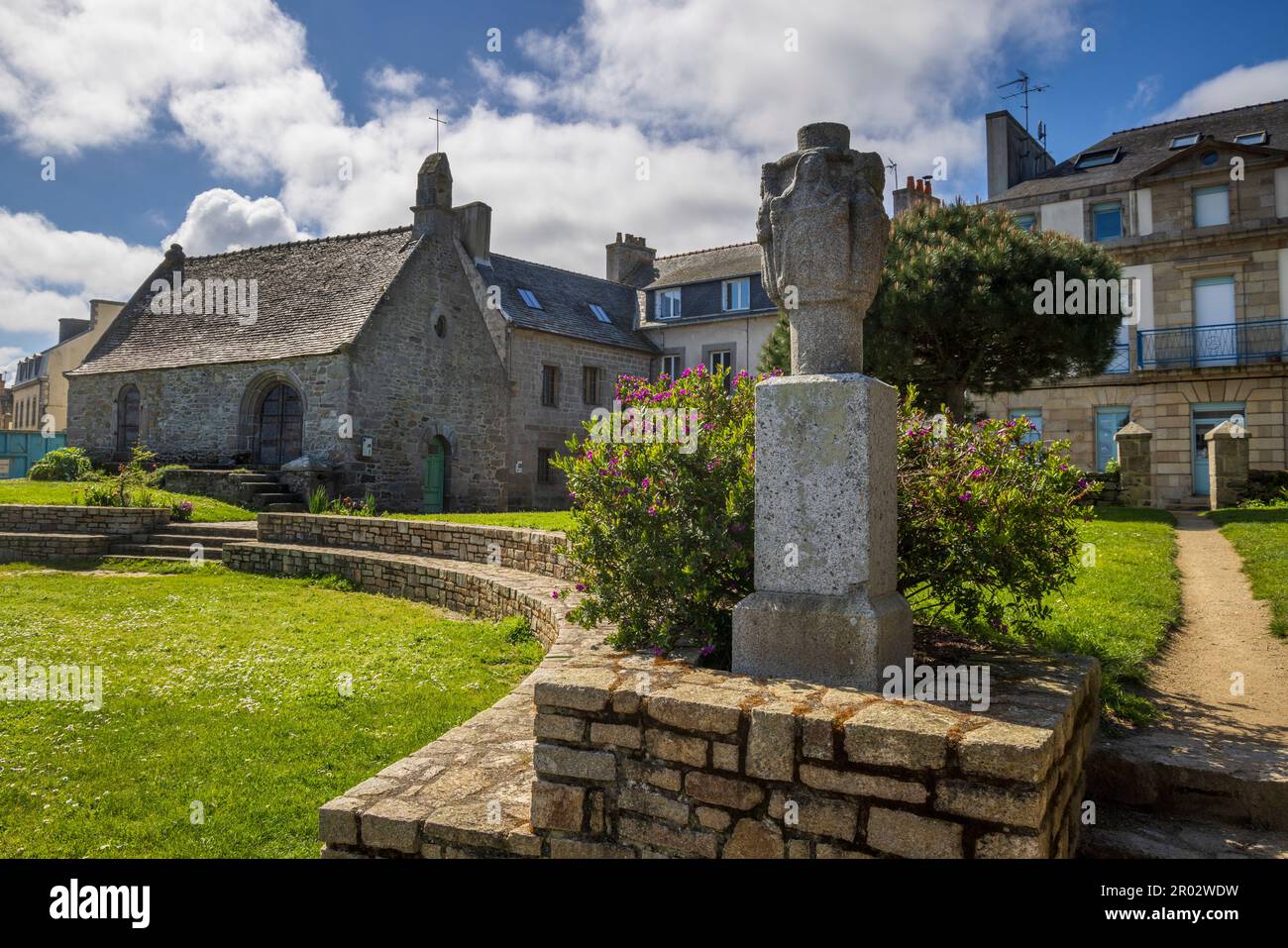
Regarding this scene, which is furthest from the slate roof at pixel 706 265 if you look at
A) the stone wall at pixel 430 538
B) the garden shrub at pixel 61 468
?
the garden shrub at pixel 61 468

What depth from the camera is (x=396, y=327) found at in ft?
69.3

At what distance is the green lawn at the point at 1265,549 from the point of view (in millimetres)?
7270

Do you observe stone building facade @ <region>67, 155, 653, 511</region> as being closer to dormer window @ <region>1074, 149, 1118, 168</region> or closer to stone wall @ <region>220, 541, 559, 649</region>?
stone wall @ <region>220, 541, 559, 649</region>

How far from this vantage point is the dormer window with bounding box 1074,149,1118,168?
2426 centimetres

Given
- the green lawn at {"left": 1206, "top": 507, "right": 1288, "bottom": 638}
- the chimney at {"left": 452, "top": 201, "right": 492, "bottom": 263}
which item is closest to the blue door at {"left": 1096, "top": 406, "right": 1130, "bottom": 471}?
the green lawn at {"left": 1206, "top": 507, "right": 1288, "bottom": 638}

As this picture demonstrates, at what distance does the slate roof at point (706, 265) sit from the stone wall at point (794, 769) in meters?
24.9

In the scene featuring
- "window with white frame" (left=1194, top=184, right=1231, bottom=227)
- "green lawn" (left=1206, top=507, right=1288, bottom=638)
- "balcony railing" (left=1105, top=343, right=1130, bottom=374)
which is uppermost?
"window with white frame" (left=1194, top=184, right=1231, bottom=227)

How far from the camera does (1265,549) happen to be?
9.91 m

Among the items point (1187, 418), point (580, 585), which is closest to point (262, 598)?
point (580, 585)

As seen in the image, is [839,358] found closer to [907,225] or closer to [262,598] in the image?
[262,598]

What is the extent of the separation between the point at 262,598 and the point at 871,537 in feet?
30.8

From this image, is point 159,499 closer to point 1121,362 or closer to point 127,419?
point 127,419

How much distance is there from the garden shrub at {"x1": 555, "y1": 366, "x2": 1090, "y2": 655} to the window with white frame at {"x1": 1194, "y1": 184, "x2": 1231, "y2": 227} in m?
21.1
